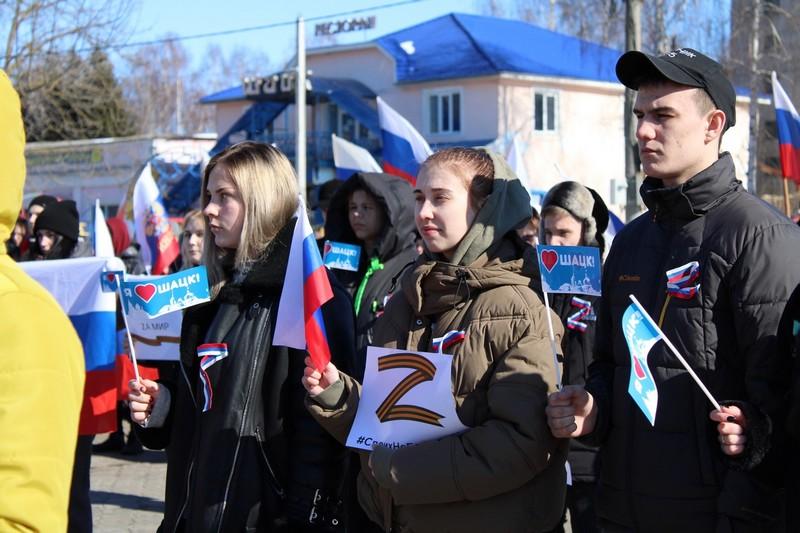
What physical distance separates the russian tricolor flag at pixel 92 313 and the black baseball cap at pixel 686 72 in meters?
4.55

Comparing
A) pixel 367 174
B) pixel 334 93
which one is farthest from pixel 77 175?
pixel 367 174

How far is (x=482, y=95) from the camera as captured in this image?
1624 inches

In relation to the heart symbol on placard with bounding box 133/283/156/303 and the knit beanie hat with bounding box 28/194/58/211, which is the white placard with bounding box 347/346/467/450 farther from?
the knit beanie hat with bounding box 28/194/58/211

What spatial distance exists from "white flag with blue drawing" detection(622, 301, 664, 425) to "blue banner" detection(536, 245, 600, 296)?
0.68 meters

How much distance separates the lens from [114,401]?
723 centimetres

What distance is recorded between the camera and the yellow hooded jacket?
1.97 m

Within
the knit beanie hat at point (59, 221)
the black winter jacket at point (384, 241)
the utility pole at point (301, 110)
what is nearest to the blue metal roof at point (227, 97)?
the utility pole at point (301, 110)

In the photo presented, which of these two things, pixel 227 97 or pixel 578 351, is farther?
pixel 227 97

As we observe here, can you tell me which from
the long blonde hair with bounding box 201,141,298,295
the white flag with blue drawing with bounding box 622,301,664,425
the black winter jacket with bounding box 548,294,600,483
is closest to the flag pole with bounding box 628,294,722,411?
the white flag with blue drawing with bounding box 622,301,664,425

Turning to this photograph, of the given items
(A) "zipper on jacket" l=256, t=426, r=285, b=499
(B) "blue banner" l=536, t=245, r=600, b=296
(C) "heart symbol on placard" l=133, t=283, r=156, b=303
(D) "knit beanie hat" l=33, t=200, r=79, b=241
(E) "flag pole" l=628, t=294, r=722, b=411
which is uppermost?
(D) "knit beanie hat" l=33, t=200, r=79, b=241


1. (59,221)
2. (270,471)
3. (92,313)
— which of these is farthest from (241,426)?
(59,221)

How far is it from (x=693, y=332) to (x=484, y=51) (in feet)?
132

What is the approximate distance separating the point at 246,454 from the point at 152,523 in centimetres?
439

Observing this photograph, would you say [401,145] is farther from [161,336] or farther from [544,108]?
[544,108]
